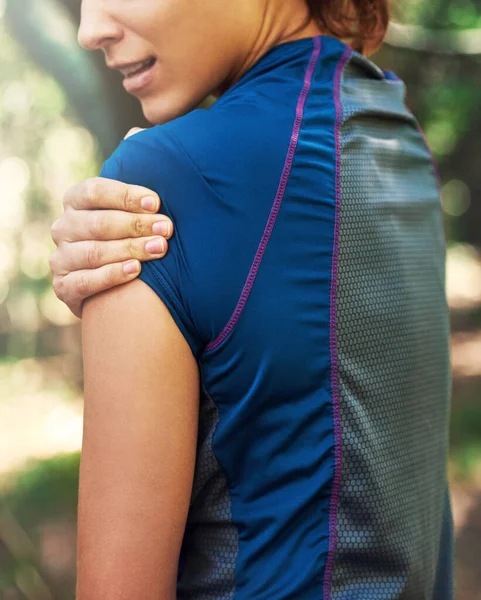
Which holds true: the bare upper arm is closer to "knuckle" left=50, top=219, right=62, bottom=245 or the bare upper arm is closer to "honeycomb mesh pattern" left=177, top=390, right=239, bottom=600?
"honeycomb mesh pattern" left=177, top=390, right=239, bottom=600

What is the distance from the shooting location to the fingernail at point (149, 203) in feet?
3.22

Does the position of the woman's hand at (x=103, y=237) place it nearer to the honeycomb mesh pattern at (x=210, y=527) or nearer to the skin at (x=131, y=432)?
the skin at (x=131, y=432)

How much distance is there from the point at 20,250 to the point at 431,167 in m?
2.46

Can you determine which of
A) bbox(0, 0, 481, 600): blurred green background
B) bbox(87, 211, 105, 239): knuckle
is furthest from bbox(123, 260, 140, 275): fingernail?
bbox(0, 0, 481, 600): blurred green background

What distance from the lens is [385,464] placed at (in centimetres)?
108

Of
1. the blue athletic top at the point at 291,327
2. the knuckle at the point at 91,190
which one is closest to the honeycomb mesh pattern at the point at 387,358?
the blue athletic top at the point at 291,327

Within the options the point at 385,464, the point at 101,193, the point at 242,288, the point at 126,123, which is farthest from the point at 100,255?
the point at 126,123

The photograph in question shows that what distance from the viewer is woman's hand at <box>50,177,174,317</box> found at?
3.21ft

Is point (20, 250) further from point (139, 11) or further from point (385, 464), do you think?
point (385, 464)

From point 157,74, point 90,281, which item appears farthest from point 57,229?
point 157,74

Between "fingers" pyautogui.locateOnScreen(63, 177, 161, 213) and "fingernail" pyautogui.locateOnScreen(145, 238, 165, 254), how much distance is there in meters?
0.04

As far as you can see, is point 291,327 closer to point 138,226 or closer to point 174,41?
point 138,226

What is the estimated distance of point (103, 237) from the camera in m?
1.08

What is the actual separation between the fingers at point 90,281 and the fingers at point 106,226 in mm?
50
